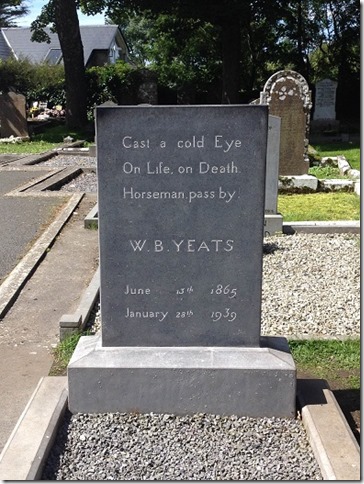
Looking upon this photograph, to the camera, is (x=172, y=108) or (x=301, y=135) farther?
(x=301, y=135)

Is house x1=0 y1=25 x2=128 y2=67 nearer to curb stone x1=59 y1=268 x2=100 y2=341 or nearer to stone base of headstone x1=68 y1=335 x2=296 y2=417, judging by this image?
curb stone x1=59 y1=268 x2=100 y2=341

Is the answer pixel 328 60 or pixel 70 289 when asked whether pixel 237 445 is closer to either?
pixel 70 289

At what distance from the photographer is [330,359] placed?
4.70 metres

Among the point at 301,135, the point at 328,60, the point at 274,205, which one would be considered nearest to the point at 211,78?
the point at 328,60

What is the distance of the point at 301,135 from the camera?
1205 cm

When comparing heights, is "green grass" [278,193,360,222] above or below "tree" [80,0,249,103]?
below

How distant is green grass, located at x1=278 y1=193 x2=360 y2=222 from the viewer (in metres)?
9.70

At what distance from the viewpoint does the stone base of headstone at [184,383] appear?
3.54m

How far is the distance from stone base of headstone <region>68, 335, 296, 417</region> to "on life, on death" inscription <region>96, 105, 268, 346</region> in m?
0.15

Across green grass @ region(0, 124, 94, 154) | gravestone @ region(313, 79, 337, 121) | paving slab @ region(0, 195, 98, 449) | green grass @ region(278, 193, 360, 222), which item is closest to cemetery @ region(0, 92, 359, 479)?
paving slab @ region(0, 195, 98, 449)

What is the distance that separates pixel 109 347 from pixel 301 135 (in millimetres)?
9164

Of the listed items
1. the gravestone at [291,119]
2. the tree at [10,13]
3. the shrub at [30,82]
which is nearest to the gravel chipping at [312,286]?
the gravestone at [291,119]

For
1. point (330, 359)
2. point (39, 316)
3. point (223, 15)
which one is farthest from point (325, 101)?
point (330, 359)

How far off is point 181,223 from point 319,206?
293 inches
